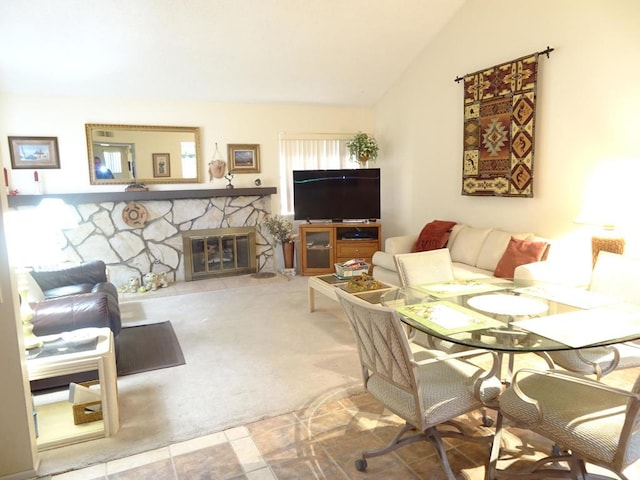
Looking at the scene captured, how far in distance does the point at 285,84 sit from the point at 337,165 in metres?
1.49

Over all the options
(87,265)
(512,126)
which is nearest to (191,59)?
(87,265)

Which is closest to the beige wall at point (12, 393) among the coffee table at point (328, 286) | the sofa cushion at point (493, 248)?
the coffee table at point (328, 286)

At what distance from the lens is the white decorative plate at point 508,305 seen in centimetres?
217

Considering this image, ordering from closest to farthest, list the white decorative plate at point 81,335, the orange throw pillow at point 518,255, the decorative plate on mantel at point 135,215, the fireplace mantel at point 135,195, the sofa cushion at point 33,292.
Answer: the white decorative plate at point 81,335, the sofa cushion at point 33,292, the orange throw pillow at point 518,255, the fireplace mantel at point 135,195, the decorative plate on mantel at point 135,215

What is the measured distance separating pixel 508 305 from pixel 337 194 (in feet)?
13.5

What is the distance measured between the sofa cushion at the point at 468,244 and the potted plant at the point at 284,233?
7.32ft

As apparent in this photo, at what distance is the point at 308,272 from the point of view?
623cm

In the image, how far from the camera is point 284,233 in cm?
621

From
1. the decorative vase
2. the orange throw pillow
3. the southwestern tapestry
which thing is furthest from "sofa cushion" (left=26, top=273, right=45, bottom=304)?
the southwestern tapestry

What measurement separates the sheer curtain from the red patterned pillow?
6.65 feet

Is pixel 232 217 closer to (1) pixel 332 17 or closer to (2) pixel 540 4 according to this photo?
(1) pixel 332 17

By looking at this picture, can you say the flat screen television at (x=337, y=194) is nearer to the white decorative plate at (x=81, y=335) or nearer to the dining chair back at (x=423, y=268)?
the dining chair back at (x=423, y=268)

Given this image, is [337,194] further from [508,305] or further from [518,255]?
[508,305]

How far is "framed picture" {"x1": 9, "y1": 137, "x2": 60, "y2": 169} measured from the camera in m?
5.06
